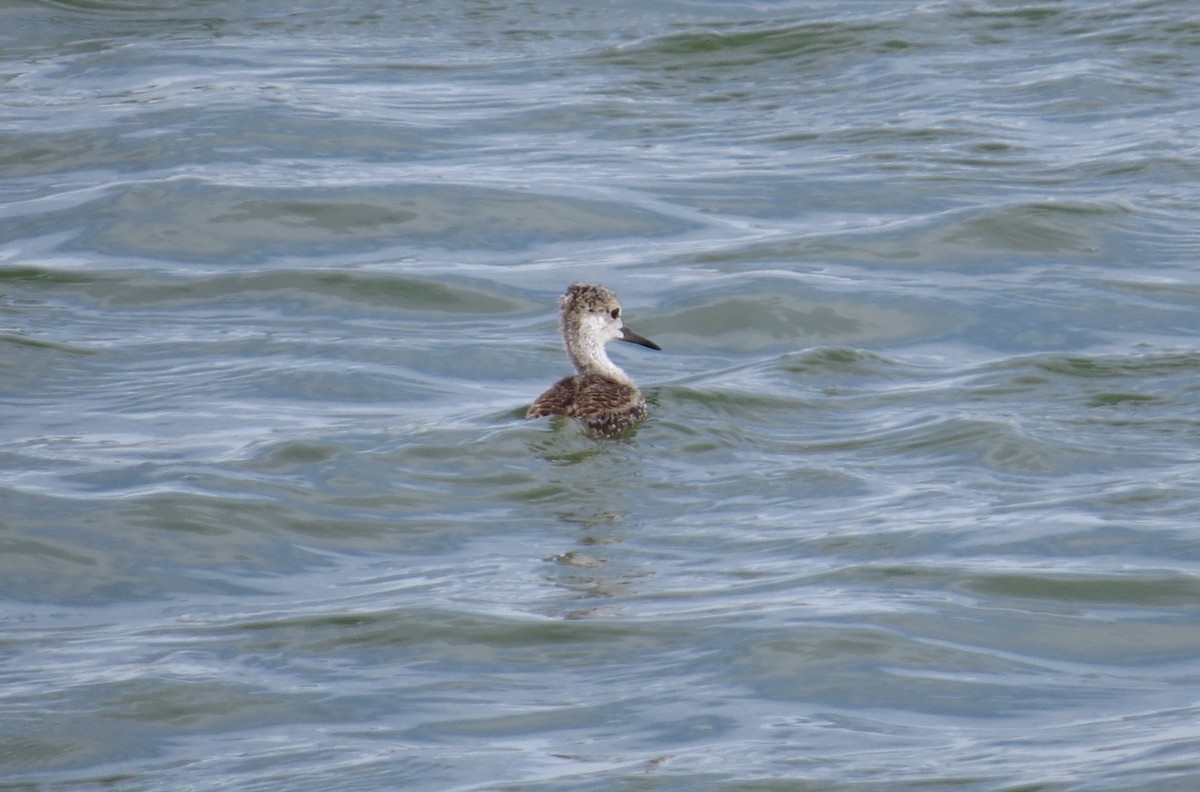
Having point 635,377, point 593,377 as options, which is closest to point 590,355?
point 593,377

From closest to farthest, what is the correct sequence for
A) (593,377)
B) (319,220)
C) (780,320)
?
(593,377) < (780,320) < (319,220)

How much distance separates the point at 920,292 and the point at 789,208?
7.41ft

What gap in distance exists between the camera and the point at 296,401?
10969mm

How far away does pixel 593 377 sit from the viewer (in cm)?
1055

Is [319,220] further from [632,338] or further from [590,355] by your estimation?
[590,355]

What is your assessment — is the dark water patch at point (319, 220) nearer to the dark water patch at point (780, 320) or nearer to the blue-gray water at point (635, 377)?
the blue-gray water at point (635, 377)

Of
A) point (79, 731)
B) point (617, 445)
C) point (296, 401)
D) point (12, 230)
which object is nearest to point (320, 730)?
point (79, 731)

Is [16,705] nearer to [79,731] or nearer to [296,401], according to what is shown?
[79,731]

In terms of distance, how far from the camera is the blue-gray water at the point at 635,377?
6.81 meters

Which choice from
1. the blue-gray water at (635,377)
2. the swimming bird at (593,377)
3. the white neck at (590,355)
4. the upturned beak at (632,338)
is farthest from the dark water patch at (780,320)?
the white neck at (590,355)

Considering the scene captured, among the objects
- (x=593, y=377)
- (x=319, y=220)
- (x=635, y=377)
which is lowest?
(x=635, y=377)

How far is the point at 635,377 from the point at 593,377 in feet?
4.00

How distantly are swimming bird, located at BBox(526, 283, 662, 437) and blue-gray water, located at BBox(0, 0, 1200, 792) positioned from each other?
140 millimetres

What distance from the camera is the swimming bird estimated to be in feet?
33.2
